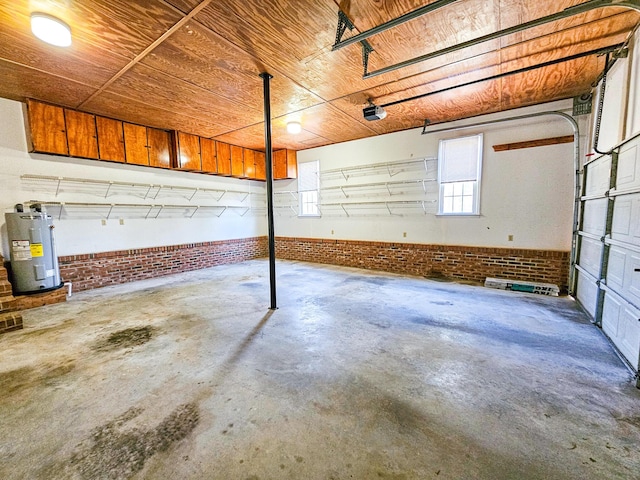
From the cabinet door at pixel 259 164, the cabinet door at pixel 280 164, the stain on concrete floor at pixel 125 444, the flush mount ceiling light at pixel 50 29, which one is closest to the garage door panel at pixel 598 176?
the stain on concrete floor at pixel 125 444

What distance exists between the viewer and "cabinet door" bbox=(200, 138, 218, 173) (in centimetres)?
659

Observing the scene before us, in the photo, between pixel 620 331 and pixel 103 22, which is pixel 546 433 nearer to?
pixel 620 331

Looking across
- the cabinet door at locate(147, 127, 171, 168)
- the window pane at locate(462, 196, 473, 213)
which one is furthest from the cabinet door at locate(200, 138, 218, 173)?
the window pane at locate(462, 196, 473, 213)

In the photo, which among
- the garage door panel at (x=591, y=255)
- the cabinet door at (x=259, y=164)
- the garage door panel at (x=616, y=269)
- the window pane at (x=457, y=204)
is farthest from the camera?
the cabinet door at (x=259, y=164)

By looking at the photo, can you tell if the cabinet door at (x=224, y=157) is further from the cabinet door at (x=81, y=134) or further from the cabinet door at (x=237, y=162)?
the cabinet door at (x=81, y=134)

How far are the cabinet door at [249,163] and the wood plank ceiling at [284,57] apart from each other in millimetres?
2668

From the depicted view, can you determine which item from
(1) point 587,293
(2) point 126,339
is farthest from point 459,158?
(2) point 126,339

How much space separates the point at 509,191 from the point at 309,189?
4.84 m

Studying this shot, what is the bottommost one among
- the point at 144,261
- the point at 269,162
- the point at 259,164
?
the point at 144,261

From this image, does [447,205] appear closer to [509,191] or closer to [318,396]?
[509,191]

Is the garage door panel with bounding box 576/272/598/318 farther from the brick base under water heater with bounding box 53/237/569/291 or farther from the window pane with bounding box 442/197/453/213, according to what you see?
the window pane with bounding box 442/197/453/213

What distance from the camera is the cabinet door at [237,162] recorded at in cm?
734

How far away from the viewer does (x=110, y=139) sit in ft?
17.0

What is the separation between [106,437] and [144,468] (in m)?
0.45
